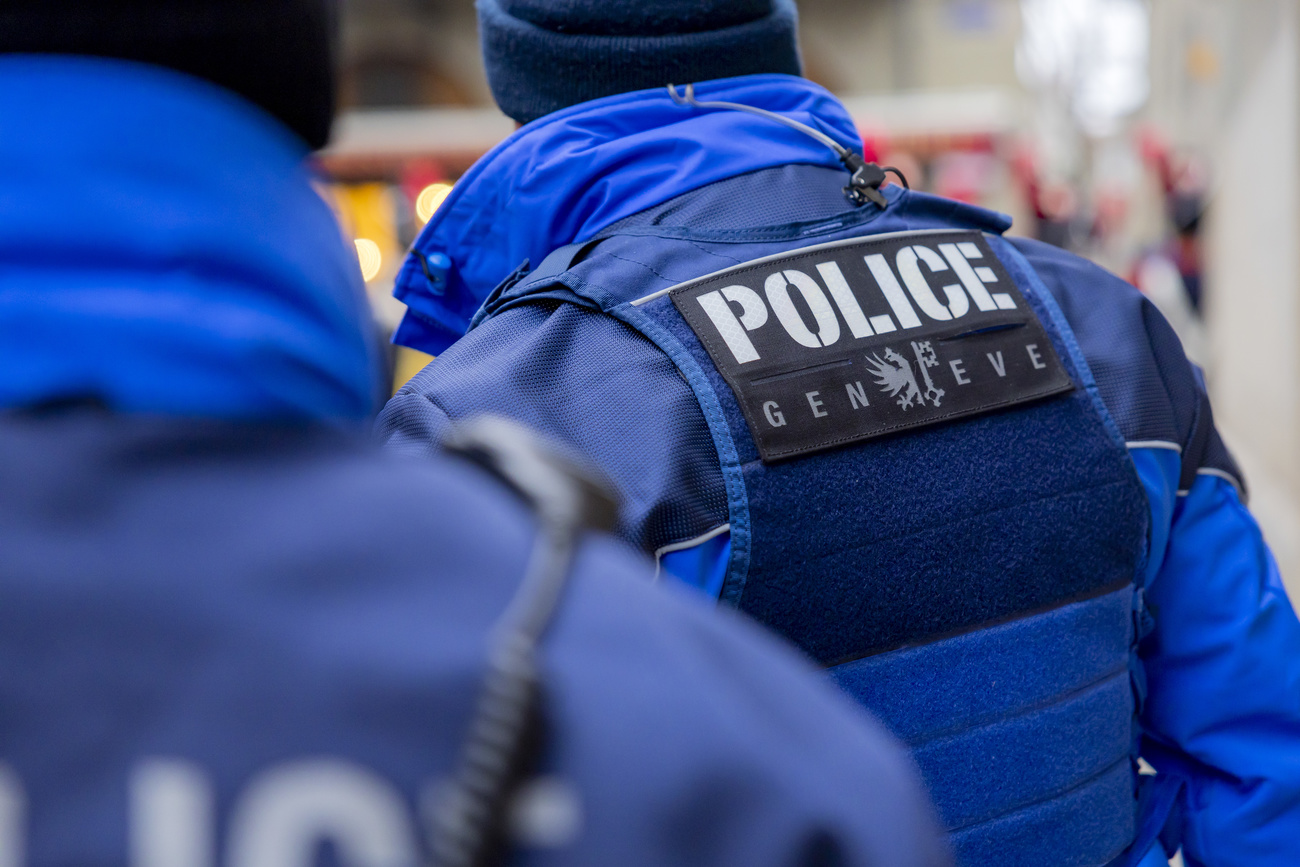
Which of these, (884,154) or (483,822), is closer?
(483,822)

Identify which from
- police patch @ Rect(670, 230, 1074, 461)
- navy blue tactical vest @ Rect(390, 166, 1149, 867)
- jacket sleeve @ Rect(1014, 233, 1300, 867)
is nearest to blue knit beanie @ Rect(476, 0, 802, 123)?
navy blue tactical vest @ Rect(390, 166, 1149, 867)

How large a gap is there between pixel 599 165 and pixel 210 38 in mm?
723

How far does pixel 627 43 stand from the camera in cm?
135

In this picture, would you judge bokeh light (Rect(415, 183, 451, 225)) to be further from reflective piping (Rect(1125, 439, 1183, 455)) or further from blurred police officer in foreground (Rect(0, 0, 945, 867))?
blurred police officer in foreground (Rect(0, 0, 945, 867))

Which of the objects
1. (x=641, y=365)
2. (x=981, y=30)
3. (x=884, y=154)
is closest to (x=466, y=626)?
(x=641, y=365)

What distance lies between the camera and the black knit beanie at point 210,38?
0.55 metres

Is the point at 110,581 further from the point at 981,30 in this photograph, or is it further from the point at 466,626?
the point at 981,30

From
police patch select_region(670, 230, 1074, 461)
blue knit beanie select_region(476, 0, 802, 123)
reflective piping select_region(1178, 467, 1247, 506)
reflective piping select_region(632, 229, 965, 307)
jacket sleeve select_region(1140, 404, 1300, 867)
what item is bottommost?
jacket sleeve select_region(1140, 404, 1300, 867)

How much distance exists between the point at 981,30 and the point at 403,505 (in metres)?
13.3

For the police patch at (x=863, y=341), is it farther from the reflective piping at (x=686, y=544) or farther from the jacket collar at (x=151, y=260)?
the jacket collar at (x=151, y=260)

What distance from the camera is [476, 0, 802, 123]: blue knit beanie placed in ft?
4.43

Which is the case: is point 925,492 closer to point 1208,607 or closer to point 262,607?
point 1208,607

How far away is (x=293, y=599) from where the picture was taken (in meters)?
0.49

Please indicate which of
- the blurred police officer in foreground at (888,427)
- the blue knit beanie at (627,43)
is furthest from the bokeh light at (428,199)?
the blurred police officer in foreground at (888,427)
